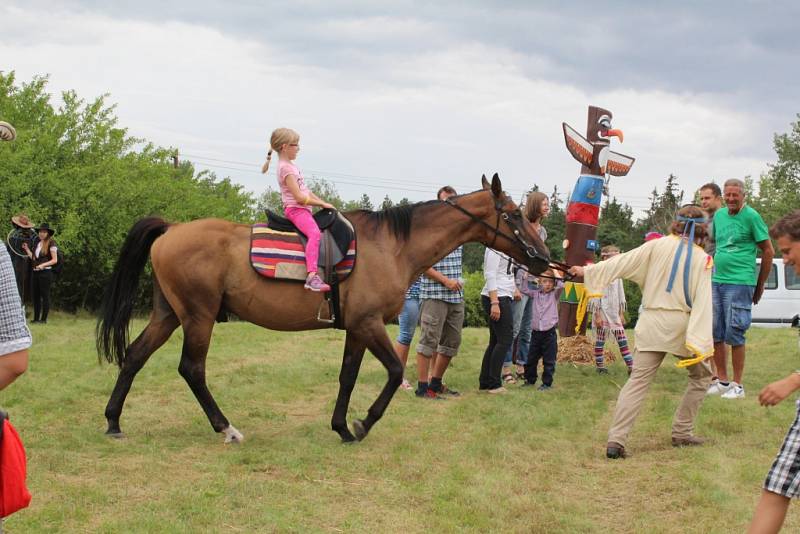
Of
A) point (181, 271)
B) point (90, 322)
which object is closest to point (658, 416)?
point (181, 271)

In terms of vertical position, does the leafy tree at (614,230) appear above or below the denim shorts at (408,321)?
above

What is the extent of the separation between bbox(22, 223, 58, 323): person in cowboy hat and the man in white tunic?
12872 millimetres

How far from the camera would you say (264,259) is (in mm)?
6531

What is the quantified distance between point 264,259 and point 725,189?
4955 mm

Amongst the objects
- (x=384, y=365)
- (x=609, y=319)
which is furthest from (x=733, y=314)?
(x=384, y=365)

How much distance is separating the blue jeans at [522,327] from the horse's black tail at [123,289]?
4398mm

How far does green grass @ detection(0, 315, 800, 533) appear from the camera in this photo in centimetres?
472

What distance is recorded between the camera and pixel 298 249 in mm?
6578

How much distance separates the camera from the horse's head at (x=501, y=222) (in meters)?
7.21

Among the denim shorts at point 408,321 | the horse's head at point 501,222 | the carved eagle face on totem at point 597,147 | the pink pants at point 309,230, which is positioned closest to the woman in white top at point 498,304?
the denim shorts at point 408,321

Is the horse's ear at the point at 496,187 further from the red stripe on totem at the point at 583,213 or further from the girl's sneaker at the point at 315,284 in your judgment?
the red stripe on totem at the point at 583,213

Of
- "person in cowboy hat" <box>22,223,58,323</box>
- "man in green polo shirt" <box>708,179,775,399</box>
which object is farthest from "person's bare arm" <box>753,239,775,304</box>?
"person in cowboy hat" <box>22,223,58,323</box>

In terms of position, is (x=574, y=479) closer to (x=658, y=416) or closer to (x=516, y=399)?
(x=658, y=416)

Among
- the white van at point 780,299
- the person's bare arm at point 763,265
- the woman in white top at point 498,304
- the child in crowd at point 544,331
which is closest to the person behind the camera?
the person's bare arm at point 763,265
